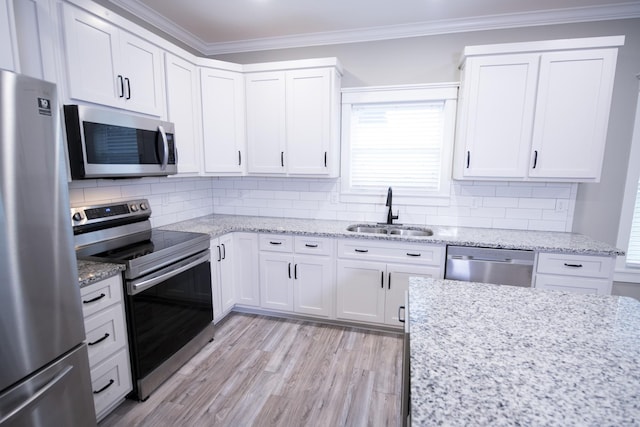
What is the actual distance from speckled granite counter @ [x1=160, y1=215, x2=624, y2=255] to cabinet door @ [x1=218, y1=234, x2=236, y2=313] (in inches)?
4.4

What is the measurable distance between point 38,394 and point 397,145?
3007 mm

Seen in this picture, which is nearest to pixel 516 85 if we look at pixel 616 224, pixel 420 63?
pixel 420 63

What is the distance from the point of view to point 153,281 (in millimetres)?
1909

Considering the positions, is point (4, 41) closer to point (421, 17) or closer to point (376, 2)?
point (376, 2)

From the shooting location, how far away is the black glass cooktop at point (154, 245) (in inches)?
73.5

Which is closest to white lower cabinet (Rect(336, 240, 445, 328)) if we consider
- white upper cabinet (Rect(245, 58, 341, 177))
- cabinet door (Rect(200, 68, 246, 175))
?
white upper cabinet (Rect(245, 58, 341, 177))

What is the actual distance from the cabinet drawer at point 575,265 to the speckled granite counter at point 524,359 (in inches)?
43.5

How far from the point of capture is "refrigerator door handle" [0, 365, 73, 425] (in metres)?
1.09

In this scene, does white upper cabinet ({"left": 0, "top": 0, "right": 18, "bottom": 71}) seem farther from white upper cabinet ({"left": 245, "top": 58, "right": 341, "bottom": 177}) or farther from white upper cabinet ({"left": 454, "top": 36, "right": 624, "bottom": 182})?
white upper cabinet ({"left": 454, "top": 36, "right": 624, "bottom": 182})

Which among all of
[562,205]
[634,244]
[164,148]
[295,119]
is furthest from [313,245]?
[634,244]

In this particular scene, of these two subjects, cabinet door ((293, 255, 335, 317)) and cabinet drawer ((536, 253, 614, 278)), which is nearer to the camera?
cabinet drawer ((536, 253, 614, 278))

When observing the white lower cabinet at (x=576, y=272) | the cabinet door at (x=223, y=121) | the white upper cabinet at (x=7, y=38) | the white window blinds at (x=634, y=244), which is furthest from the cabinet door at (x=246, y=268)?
the white window blinds at (x=634, y=244)

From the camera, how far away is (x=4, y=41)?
4.47 ft

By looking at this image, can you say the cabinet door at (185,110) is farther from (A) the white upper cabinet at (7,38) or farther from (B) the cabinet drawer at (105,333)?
(B) the cabinet drawer at (105,333)
